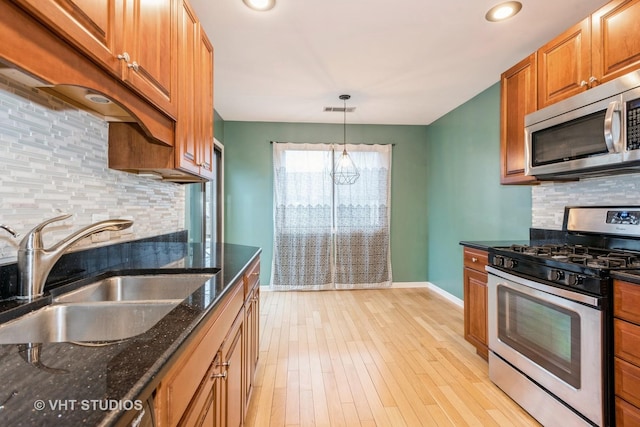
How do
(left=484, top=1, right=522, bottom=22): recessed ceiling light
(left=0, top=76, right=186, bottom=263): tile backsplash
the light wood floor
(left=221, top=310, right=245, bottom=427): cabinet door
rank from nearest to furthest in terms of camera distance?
(left=0, top=76, right=186, bottom=263): tile backsplash
(left=221, top=310, right=245, bottom=427): cabinet door
the light wood floor
(left=484, top=1, right=522, bottom=22): recessed ceiling light

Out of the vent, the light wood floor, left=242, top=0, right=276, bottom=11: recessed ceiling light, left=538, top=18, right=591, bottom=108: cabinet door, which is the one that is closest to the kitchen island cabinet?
left=538, top=18, right=591, bottom=108: cabinet door

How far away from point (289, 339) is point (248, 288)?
135 centimetres

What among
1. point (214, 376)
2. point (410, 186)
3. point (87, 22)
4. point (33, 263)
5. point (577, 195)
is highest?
point (87, 22)

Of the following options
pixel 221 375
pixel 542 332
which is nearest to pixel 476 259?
pixel 542 332

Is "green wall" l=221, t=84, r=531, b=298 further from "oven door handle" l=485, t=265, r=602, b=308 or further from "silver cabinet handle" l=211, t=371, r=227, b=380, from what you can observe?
"silver cabinet handle" l=211, t=371, r=227, b=380

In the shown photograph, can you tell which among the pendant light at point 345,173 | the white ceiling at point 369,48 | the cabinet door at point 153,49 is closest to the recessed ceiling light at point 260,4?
the white ceiling at point 369,48

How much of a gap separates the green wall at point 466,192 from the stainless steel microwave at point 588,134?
0.84 meters

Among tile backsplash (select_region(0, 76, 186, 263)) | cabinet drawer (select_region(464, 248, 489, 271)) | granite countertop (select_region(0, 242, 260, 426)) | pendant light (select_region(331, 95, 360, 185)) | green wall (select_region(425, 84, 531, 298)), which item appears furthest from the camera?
pendant light (select_region(331, 95, 360, 185))

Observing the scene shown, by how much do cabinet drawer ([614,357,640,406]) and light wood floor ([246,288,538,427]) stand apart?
600 mm

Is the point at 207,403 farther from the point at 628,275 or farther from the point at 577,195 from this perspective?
the point at 577,195

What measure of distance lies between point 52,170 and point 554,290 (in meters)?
2.44

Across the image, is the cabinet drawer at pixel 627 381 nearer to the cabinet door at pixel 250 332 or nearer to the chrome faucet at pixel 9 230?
the cabinet door at pixel 250 332

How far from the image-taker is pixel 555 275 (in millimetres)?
1698

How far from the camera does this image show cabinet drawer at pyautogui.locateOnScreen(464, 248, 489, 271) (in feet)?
8.05
